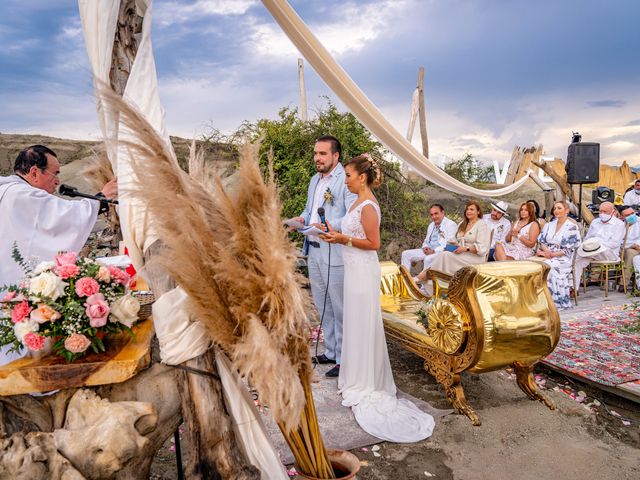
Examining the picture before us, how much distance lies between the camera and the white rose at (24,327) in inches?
79.7

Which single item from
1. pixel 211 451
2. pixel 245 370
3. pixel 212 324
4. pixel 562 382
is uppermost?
pixel 212 324

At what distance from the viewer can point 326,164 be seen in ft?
15.0

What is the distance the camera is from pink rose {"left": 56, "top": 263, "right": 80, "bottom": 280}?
2.13 meters

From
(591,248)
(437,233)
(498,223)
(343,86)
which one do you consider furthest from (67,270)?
(591,248)

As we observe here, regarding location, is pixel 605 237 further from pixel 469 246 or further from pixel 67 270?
pixel 67 270

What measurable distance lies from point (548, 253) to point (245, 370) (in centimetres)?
695

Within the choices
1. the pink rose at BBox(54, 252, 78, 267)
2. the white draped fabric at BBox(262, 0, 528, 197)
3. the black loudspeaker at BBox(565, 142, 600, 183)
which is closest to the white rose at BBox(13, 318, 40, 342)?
the pink rose at BBox(54, 252, 78, 267)

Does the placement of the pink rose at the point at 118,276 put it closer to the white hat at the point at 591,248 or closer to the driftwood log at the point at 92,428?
the driftwood log at the point at 92,428

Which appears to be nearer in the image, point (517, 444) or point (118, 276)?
point (118, 276)

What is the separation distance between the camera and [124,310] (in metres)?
2.17

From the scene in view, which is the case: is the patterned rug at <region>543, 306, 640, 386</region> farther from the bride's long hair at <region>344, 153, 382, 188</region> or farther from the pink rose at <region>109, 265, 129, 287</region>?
the pink rose at <region>109, 265, 129, 287</region>

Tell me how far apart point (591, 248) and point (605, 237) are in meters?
0.65

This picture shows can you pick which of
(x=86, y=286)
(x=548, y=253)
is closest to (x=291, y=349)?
(x=86, y=286)

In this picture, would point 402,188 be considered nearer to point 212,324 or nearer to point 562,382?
point 562,382
